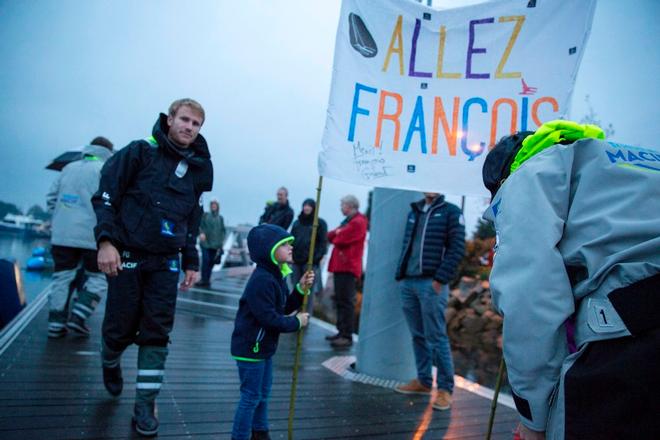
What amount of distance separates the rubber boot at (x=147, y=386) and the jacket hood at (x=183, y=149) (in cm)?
124

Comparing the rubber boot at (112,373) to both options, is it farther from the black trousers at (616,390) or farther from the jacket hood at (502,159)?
the black trousers at (616,390)

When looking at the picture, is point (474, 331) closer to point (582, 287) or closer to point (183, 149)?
point (183, 149)

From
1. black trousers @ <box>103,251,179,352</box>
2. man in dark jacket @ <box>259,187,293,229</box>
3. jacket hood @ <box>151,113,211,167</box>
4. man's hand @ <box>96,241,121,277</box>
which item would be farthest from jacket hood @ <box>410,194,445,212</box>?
man in dark jacket @ <box>259,187,293,229</box>

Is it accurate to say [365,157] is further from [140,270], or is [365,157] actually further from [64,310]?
[64,310]

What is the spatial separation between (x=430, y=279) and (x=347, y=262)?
2192mm

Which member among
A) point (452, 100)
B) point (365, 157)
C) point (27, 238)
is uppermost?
point (452, 100)

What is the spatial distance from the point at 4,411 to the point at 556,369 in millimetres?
3114

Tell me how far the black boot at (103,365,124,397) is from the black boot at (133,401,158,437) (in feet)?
1.60

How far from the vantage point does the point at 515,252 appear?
4.32 feet

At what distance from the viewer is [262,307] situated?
2.45m

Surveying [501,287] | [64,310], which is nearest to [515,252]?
[501,287]

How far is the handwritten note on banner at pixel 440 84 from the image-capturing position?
2.73 metres

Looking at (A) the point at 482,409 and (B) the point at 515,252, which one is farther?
(A) the point at 482,409

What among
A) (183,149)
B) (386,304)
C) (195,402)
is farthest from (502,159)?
(386,304)
